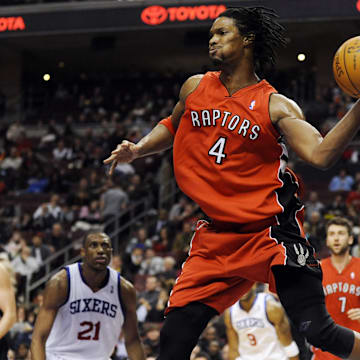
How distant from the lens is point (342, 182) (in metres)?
14.2

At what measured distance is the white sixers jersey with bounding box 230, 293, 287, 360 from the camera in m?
7.81

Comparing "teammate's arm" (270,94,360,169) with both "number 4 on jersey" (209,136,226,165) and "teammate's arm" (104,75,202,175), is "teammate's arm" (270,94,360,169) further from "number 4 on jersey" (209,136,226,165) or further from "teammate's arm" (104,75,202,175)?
"teammate's arm" (104,75,202,175)

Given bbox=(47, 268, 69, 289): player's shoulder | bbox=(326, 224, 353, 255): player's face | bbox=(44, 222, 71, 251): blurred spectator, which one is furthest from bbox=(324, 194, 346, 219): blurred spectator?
bbox=(47, 268, 69, 289): player's shoulder

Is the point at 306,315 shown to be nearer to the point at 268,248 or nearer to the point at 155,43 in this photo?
the point at 268,248

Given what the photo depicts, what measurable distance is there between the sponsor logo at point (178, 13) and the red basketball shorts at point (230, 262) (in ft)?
35.4

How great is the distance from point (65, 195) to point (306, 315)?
13.2 m

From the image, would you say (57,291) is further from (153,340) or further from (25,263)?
(25,263)

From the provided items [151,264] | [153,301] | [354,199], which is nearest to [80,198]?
[151,264]

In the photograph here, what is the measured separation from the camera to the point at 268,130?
3.96 m

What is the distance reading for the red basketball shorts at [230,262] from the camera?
3.88 m

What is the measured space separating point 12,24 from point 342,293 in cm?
1204

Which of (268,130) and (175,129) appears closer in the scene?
(268,130)

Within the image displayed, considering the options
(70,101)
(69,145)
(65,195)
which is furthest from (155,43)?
(65,195)

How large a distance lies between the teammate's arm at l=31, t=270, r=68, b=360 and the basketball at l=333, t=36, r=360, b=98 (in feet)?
10.0
